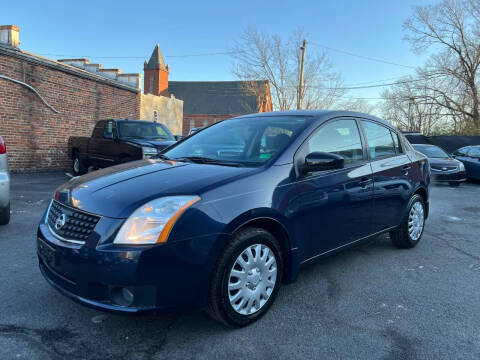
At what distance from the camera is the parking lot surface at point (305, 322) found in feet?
7.38

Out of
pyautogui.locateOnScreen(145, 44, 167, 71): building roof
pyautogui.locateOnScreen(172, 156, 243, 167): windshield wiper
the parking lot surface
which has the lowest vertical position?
the parking lot surface

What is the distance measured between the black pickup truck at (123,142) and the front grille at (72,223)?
5.86 m

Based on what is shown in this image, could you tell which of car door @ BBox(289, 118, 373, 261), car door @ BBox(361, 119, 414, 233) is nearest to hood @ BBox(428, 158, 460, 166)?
car door @ BBox(361, 119, 414, 233)

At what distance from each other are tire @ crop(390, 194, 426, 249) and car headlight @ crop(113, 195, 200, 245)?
10.0 ft

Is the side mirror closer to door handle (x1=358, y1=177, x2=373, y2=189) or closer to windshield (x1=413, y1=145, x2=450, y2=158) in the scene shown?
door handle (x1=358, y1=177, x2=373, y2=189)

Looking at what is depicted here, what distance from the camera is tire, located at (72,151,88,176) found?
11048 millimetres

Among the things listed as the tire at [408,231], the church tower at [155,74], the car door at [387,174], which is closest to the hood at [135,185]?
the car door at [387,174]

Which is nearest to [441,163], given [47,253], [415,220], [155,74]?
[415,220]

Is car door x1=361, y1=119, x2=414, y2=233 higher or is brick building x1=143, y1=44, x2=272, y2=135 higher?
brick building x1=143, y1=44, x2=272, y2=135

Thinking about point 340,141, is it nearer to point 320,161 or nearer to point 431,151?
point 320,161

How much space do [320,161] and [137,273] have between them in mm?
1571

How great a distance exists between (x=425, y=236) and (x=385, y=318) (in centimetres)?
295

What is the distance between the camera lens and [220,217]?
2293mm

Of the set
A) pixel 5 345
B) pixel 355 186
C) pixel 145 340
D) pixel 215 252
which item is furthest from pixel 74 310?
pixel 355 186
